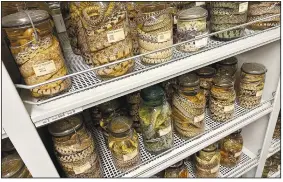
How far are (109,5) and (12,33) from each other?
8.2 inches

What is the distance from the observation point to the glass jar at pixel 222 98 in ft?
2.63

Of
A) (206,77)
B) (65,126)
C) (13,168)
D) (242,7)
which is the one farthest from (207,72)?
(13,168)

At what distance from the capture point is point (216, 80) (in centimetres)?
81

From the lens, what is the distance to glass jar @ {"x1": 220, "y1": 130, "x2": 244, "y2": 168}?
980mm

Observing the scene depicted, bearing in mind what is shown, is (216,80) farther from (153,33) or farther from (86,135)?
(86,135)

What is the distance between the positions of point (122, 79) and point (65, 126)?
20cm

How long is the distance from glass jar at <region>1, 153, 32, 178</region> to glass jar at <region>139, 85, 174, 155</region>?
36 cm

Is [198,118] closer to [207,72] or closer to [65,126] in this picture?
[207,72]

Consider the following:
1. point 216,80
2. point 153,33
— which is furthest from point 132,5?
point 216,80

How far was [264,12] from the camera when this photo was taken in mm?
739

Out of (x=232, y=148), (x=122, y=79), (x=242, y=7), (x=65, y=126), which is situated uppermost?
(x=242, y=7)

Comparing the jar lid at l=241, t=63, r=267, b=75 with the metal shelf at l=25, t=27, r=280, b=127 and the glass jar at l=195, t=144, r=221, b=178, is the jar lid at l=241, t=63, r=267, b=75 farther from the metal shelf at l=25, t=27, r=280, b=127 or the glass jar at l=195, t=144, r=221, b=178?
the glass jar at l=195, t=144, r=221, b=178

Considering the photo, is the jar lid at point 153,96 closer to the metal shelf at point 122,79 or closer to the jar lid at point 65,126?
the metal shelf at point 122,79

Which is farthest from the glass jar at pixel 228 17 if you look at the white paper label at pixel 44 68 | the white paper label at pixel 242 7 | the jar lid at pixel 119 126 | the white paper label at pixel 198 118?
the white paper label at pixel 44 68
